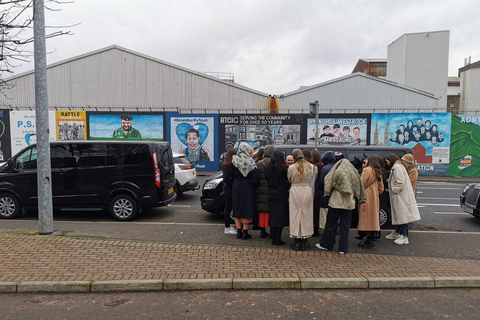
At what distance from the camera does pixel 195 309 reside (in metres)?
3.80

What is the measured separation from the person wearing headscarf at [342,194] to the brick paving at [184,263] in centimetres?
40

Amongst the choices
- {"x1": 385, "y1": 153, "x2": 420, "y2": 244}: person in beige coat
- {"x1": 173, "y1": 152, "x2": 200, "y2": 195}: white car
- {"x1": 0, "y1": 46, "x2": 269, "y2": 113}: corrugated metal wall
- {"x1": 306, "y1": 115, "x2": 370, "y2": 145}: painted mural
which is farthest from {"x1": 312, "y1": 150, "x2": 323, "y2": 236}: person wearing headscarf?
{"x1": 0, "y1": 46, "x2": 269, "y2": 113}: corrugated metal wall

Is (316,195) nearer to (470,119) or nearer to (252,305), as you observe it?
(252,305)

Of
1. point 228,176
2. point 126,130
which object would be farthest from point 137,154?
point 126,130

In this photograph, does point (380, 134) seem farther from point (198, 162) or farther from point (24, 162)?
point (24, 162)

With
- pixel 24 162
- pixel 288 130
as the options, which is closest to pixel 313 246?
pixel 24 162

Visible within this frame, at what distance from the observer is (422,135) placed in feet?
65.7

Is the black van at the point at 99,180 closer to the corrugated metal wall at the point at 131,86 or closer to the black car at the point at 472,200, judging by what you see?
the black car at the point at 472,200

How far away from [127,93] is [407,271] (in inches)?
875

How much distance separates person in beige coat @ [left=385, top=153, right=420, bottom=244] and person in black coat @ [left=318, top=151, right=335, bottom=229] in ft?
4.18

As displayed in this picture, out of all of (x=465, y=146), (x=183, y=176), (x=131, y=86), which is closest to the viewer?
(x=183, y=176)

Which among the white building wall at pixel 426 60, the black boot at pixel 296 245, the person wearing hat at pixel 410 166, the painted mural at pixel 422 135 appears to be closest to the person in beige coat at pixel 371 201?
the person wearing hat at pixel 410 166

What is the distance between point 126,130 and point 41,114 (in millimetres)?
16021

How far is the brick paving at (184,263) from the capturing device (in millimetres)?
4535
